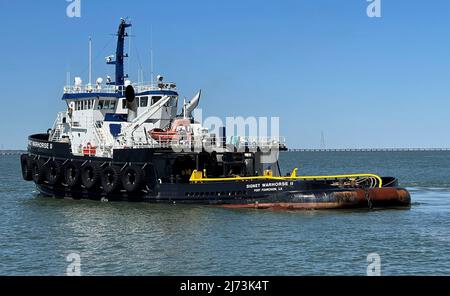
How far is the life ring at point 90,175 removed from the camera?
32906mm

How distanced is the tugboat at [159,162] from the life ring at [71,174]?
5 centimetres

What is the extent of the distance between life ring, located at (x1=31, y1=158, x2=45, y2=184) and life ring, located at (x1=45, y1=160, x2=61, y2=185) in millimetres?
412

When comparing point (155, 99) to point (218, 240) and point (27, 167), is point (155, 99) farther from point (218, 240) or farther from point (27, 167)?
point (218, 240)

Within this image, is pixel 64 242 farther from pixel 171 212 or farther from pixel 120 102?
pixel 120 102

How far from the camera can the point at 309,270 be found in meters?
17.1

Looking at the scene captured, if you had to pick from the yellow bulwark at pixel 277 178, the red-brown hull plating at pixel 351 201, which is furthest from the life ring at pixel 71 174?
the red-brown hull plating at pixel 351 201

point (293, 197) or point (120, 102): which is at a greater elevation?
point (120, 102)

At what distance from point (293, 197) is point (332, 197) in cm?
172

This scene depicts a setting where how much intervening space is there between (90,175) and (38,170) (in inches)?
175

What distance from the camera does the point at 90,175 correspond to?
109 feet
